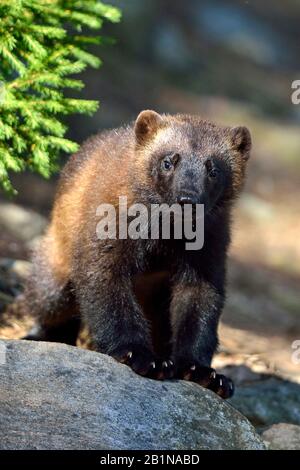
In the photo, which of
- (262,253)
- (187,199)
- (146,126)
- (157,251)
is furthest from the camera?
(262,253)

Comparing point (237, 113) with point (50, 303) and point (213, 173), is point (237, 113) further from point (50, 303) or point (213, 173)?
point (213, 173)

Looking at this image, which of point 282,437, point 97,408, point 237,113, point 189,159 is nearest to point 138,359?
point 97,408

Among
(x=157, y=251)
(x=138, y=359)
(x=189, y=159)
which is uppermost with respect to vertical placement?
(x=189, y=159)

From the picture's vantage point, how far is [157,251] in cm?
687

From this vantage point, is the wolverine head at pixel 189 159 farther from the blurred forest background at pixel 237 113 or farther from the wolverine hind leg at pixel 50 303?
the blurred forest background at pixel 237 113

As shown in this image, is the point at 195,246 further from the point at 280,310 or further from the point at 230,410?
the point at 280,310

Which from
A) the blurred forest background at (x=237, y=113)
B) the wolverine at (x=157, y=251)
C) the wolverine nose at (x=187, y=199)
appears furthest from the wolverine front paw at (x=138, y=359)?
the blurred forest background at (x=237, y=113)

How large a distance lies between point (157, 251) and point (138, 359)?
3.36 feet

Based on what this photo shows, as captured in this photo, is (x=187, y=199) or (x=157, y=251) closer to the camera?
(x=187, y=199)

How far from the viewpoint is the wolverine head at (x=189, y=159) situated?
6.48 metres

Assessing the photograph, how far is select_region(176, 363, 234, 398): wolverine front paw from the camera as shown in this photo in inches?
255

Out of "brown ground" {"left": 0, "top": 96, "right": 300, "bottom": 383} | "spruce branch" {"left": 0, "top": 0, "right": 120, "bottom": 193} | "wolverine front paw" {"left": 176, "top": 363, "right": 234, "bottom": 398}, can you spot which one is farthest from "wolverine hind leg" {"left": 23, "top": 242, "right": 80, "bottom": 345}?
"wolverine front paw" {"left": 176, "top": 363, "right": 234, "bottom": 398}

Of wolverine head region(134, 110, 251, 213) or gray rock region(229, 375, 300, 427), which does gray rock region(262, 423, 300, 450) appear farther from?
wolverine head region(134, 110, 251, 213)

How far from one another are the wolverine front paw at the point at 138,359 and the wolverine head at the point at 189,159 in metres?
1.13
